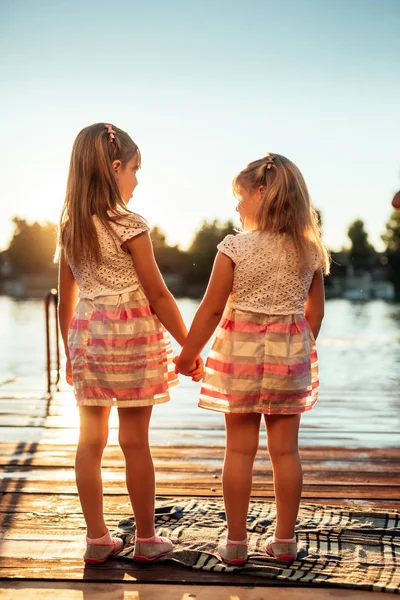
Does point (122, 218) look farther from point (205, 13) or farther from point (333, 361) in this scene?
point (205, 13)

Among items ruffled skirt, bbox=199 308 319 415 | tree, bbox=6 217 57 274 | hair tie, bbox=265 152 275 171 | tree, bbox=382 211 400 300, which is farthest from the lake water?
tree, bbox=6 217 57 274

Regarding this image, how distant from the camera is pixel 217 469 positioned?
3.28 metres

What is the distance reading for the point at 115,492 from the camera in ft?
9.44

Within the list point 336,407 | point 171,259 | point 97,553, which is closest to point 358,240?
point 171,259

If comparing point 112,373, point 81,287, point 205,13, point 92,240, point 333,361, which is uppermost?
point 205,13

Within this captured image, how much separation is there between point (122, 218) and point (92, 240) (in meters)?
0.11

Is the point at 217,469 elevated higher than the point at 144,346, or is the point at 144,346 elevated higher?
the point at 144,346

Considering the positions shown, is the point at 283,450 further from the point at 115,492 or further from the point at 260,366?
the point at 115,492

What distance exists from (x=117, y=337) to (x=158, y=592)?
680 mm

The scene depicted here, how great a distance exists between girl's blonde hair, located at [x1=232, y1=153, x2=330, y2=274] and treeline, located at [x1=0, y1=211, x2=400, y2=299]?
6673cm

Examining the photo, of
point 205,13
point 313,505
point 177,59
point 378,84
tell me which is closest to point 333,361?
point 378,84

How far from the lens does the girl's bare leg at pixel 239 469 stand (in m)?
2.11

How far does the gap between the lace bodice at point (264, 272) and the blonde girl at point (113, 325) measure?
207 millimetres

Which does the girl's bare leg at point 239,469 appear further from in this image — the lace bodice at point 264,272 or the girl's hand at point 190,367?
the lace bodice at point 264,272
